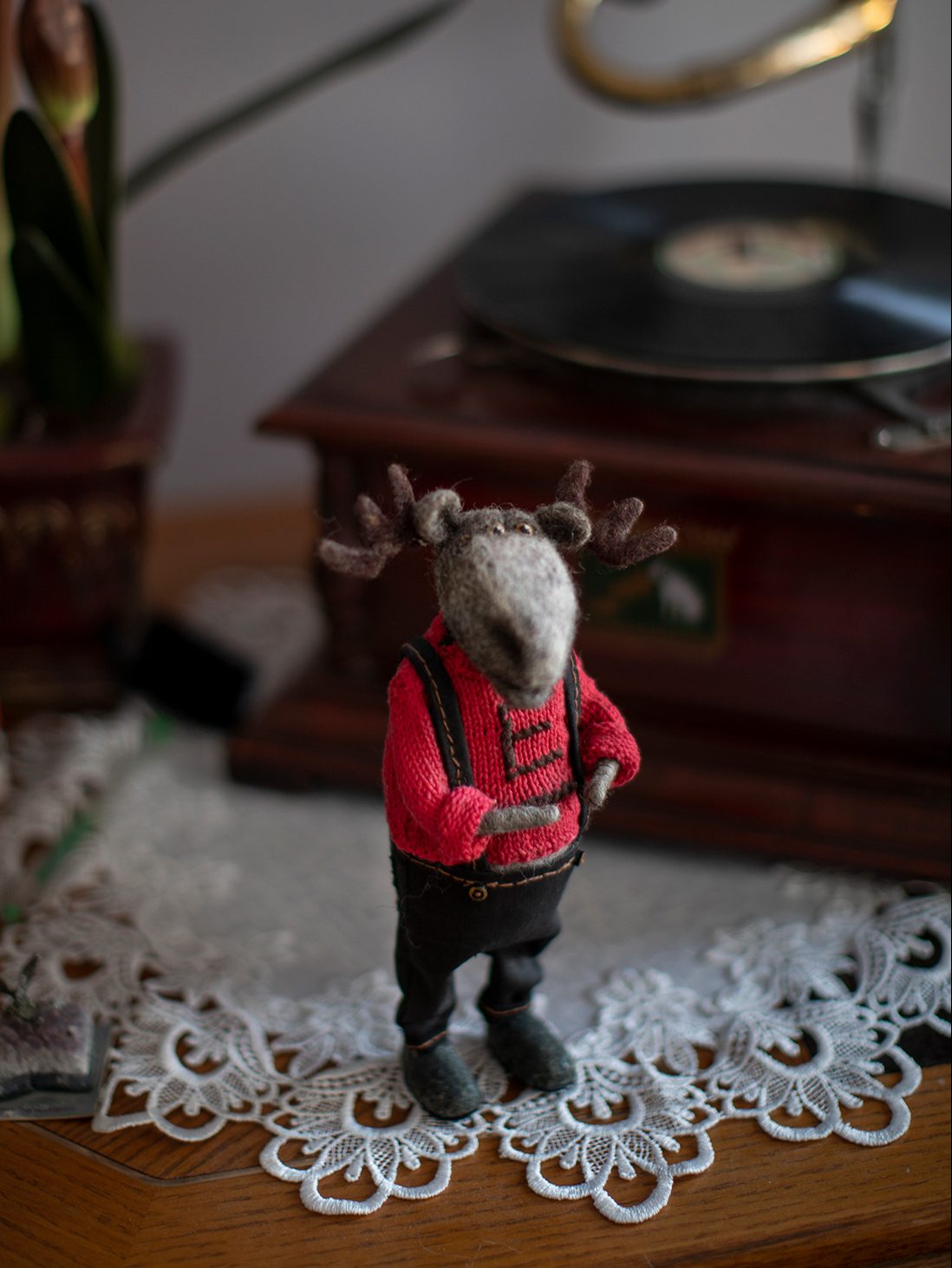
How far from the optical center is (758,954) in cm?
80

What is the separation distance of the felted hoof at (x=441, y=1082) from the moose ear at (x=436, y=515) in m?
0.28

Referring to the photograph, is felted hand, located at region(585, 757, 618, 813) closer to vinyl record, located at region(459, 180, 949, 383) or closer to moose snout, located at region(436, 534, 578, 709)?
moose snout, located at region(436, 534, 578, 709)

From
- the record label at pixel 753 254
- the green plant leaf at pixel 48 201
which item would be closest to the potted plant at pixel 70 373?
the green plant leaf at pixel 48 201

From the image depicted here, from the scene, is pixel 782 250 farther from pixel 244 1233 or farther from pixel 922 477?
pixel 244 1233

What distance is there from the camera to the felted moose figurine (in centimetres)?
57

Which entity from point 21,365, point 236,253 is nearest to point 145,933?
point 21,365

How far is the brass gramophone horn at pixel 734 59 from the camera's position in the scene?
98 cm

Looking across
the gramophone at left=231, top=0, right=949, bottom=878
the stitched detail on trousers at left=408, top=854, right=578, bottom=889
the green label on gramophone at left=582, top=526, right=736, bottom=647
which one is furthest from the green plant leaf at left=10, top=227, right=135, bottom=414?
the stitched detail on trousers at left=408, top=854, right=578, bottom=889

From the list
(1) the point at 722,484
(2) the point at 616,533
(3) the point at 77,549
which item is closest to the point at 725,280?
(1) the point at 722,484

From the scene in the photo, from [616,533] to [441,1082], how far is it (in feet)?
0.97

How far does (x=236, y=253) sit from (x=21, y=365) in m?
0.38

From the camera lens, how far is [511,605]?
558mm

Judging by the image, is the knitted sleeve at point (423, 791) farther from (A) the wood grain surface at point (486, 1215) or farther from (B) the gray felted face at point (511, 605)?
(A) the wood grain surface at point (486, 1215)

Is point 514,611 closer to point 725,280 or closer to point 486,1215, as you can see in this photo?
point 486,1215
